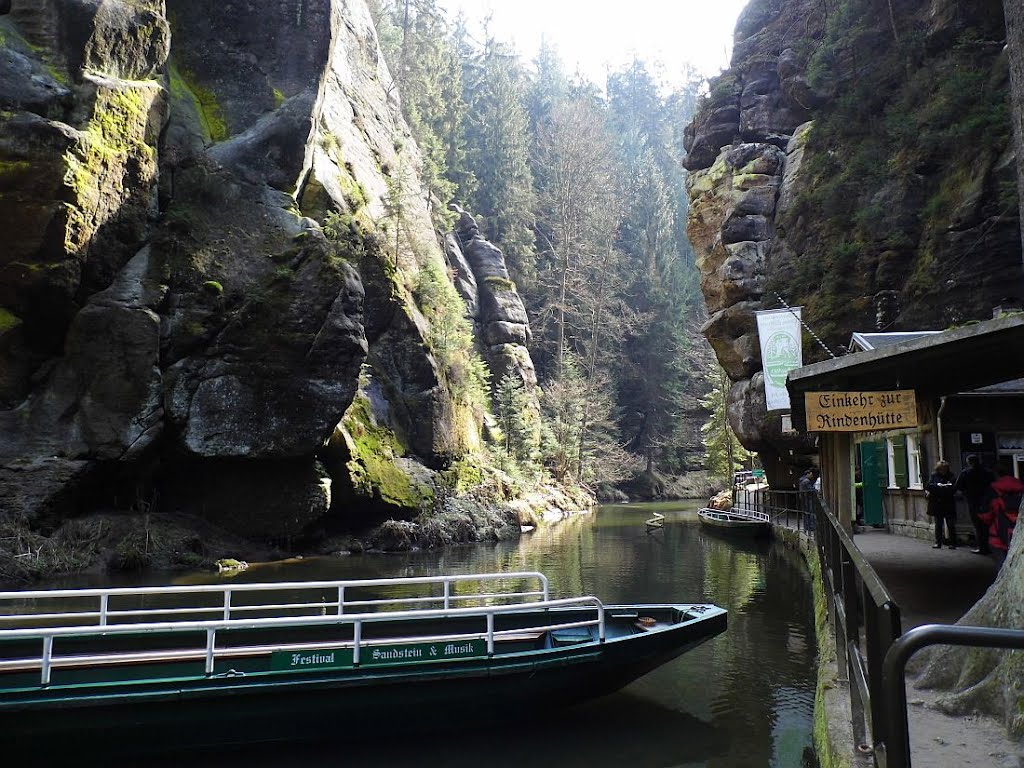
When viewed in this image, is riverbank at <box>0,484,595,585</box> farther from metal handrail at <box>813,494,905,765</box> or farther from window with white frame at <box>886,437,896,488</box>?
metal handrail at <box>813,494,905,765</box>

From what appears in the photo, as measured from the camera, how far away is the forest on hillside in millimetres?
49375

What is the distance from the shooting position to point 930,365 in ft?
28.9

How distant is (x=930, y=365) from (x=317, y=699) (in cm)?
798

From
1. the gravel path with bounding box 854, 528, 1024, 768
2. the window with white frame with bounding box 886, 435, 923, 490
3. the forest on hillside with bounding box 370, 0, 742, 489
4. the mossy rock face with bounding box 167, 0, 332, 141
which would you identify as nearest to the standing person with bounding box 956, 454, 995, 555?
the gravel path with bounding box 854, 528, 1024, 768

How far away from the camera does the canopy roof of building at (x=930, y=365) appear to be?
22.3ft

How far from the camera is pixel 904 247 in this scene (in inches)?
874

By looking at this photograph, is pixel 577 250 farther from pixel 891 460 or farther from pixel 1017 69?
pixel 1017 69

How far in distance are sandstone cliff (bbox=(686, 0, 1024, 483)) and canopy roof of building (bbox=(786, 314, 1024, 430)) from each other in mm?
10016

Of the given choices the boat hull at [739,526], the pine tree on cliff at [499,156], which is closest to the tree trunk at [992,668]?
the boat hull at [739,526]

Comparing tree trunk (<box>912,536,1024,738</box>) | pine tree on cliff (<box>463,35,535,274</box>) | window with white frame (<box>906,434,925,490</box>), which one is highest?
pine tree on cliff (<box>463,35,535,274</box>)

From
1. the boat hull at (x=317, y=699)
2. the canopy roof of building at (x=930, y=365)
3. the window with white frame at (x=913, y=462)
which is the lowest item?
the boat hull at (x=317, y=699)

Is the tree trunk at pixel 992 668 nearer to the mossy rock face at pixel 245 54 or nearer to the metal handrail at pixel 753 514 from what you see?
the metal handrail at pixel 753 514

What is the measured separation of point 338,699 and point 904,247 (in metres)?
21.5

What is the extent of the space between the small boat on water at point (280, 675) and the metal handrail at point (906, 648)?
545cm
